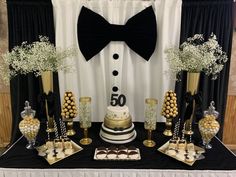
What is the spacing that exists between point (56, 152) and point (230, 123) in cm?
167

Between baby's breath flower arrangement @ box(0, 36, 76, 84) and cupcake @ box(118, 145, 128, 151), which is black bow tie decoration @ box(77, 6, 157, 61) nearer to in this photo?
baby's breath flower arrangement @ box(0, 36, 76, 84)

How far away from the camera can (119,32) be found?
1.76m

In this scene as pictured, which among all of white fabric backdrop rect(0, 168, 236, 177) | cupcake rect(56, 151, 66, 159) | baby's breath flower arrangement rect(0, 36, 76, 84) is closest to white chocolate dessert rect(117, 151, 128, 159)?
white fabric backdrop rect(0, 168, 236, 177)

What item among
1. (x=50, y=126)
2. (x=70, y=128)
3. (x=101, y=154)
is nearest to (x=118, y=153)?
(x=101, y=154)

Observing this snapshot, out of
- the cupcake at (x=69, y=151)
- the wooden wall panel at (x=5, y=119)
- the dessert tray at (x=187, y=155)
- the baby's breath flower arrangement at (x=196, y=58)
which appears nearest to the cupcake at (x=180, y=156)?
the dessert tray at (x=187, y=155)

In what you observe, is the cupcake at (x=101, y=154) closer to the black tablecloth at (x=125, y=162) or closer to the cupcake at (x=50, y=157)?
the black tablecloth at (x=125, y=162)

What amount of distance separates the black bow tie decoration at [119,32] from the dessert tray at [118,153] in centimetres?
78

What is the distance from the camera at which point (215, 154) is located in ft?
4.74

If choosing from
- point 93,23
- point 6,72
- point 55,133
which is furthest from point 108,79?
point 6,72

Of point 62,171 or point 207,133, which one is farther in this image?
point 207,133

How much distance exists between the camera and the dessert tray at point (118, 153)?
1.38 m

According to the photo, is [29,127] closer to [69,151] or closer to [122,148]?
[69,151]

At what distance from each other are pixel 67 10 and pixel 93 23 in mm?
239

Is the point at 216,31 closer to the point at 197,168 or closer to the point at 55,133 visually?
the point at 197,168
